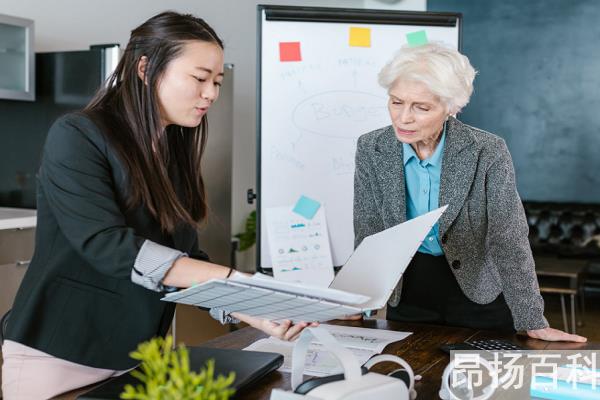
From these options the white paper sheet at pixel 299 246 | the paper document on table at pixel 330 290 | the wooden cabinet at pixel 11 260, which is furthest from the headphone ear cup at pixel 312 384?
the wooden cabinet at pixel 11 260

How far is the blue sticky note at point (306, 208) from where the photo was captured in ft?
10.8

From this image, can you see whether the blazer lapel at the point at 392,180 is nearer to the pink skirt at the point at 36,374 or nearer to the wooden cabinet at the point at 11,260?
the pink skirt at the point at 36,374

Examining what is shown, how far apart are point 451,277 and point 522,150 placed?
16.6 ft

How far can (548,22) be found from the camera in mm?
6789

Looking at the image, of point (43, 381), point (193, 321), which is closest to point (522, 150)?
point (193, 321)

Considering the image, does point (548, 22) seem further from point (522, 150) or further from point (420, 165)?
point (420, 165)

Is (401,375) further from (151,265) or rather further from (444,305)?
(444,305)

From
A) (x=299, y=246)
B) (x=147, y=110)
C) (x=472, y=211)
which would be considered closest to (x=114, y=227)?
(x=147, y=110)

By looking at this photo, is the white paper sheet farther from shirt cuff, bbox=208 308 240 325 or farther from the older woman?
shirt cuff, bbox=208 308 240 325

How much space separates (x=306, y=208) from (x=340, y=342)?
5.20ft

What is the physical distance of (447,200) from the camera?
2.08m

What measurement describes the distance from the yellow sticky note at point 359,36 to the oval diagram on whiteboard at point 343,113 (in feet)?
0.72

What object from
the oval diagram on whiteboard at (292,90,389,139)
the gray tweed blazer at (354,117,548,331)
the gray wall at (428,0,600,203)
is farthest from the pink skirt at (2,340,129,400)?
the gray wall at (428,0,600,203)

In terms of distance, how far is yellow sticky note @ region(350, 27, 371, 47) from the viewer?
11.1 ft
